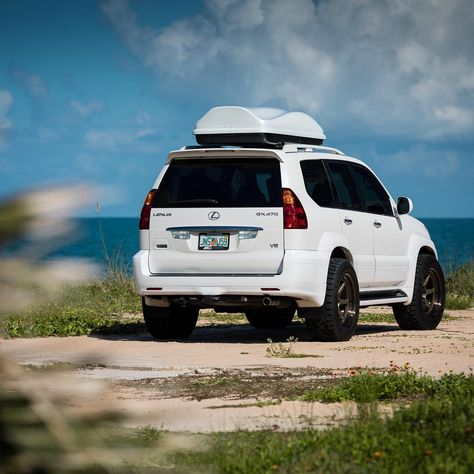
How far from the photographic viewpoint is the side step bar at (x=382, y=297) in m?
13.4

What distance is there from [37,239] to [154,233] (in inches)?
418

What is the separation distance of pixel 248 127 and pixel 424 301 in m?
3.62

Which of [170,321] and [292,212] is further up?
[292,212]

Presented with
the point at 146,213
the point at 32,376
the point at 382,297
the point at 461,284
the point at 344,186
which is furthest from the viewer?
the point at 461,284

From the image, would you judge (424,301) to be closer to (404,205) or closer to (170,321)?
(404,205)

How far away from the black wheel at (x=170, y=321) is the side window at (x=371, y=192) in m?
2.46

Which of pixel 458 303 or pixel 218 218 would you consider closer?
pixel 218 218

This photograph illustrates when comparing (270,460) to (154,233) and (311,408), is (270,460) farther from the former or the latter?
(154,233)

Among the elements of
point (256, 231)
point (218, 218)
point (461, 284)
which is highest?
point (218, 218)

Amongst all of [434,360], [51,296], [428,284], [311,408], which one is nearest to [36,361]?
[51,296]

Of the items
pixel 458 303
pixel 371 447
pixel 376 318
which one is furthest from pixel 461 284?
pixel 371 447

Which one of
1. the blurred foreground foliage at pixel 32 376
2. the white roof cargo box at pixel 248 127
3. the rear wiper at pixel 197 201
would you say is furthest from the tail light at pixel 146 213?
the blurred foreground foliage at pixel 32 376

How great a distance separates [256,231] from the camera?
1196 cm

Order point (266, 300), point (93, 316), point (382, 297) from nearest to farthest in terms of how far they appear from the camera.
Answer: point (266, 300)
point (382, 297)
point (93, 316)
